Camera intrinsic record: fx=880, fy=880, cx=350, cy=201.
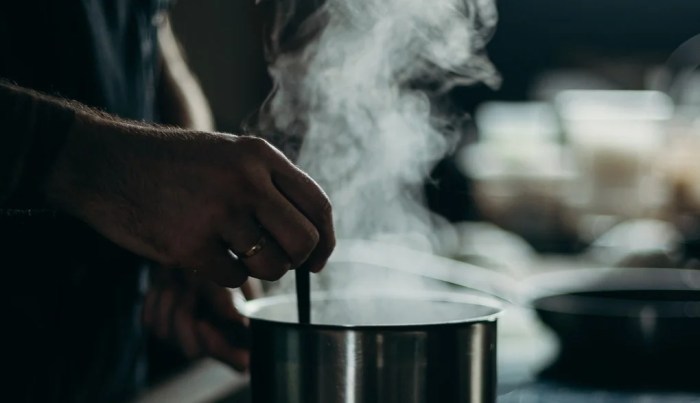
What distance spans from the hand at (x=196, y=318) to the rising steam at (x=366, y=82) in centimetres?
21

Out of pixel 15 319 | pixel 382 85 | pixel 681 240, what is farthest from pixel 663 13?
pixel 15 319

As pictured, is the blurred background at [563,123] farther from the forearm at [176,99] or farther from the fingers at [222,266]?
the fingers at [222,266]

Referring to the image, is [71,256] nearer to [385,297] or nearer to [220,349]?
[220,349]

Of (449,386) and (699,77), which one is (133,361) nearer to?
(449,386)

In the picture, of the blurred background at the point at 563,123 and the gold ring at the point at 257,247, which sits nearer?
the gold ring at the point at 257,247

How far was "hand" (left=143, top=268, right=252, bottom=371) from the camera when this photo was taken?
1.14 m

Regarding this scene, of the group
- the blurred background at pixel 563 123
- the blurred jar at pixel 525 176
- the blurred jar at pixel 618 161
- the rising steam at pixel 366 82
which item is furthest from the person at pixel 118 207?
the blurred jar at pixel 618 161

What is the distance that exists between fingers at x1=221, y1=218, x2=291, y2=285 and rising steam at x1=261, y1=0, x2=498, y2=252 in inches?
16.4

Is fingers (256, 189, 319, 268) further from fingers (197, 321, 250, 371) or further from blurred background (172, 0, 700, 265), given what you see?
blurred background (172, 0, 700, 265)

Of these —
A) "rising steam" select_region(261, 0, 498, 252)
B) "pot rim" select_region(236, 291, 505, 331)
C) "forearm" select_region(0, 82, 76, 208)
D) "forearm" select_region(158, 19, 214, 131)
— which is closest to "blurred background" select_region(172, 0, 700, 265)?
"forearm" select_region(158, 19, 214, 131)

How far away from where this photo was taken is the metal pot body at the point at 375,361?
25.5 inches

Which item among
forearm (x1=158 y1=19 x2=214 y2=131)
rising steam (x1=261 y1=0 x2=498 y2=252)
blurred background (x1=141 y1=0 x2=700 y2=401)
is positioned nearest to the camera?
rising steam (x1=261 y1=0 x2=498 y2=252)

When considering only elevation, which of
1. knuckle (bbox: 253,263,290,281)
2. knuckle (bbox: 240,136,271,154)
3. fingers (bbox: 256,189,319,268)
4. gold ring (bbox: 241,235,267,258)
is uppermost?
knuckle (bbox: 240,136,271,154)

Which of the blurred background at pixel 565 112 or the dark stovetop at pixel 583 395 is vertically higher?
the blurred background at pixel 565 112
